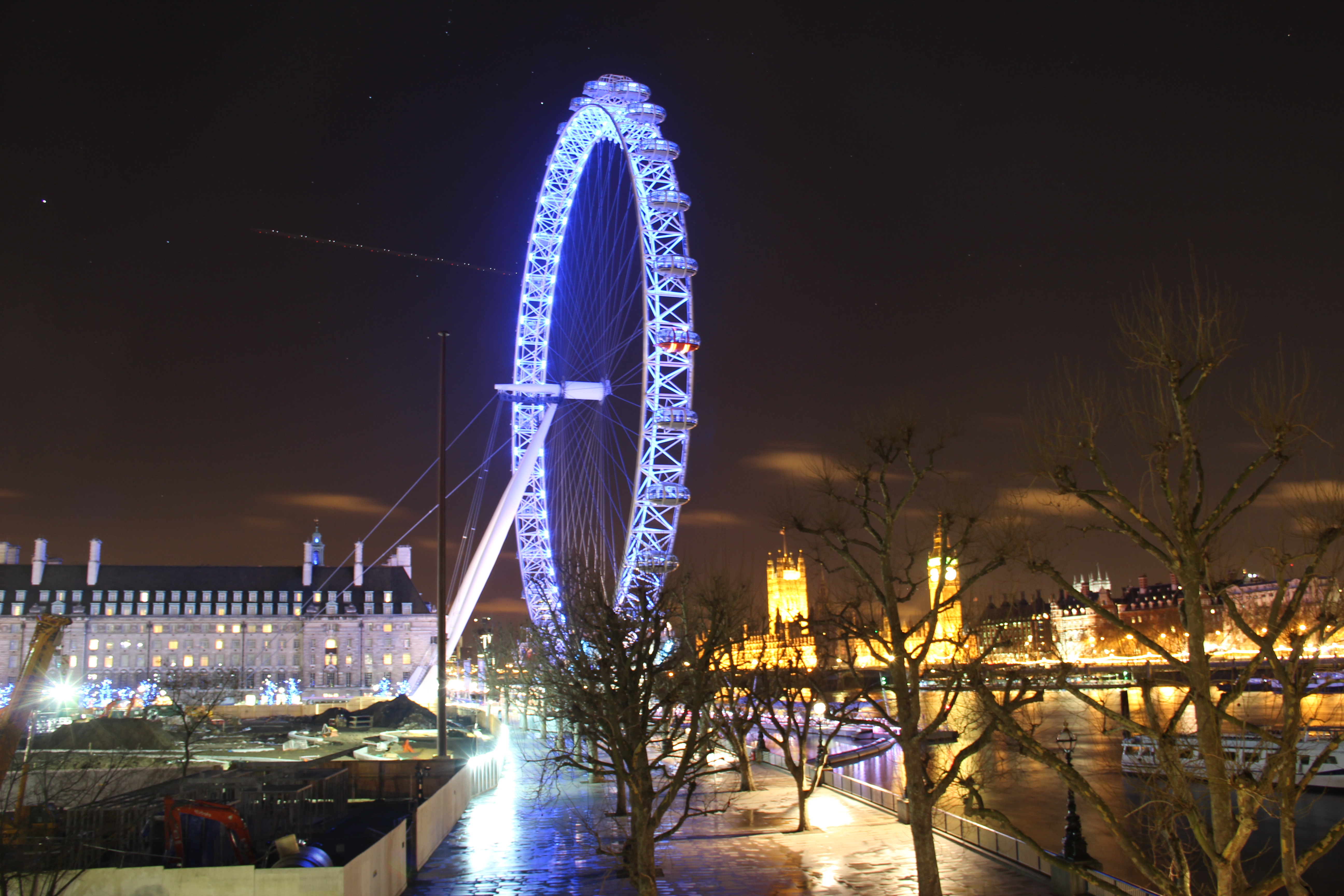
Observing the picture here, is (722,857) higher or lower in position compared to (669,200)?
lower

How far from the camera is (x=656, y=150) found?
4234cm

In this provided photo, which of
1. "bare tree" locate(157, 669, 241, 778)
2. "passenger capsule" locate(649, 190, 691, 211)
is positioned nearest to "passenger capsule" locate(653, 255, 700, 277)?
"passenger capsule" locate(649, 190, 691, 211)

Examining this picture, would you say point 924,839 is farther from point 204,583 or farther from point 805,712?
point 204,583

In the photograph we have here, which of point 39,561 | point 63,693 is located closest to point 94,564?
point 39,561

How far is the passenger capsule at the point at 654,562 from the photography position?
40344 millimetres

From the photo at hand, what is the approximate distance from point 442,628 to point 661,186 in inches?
833

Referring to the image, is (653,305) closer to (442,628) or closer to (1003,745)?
(442,628)

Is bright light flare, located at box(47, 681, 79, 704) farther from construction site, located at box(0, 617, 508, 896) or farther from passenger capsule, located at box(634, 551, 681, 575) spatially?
passenger capsule, located at box(634, 551, 681, 575)

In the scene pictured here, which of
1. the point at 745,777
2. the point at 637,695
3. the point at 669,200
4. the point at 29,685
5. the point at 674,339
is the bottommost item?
the point at 745,777

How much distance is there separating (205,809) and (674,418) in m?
23.2

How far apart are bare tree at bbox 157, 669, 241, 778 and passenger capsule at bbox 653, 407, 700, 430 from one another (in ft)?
62.0

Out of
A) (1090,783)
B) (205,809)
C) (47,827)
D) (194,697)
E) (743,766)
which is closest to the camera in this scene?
(47,827)

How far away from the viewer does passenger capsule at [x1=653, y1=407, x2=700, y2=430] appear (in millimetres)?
41156

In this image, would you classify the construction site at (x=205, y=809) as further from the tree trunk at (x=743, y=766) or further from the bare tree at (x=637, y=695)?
the tree trunk at (x=743, y=766)
